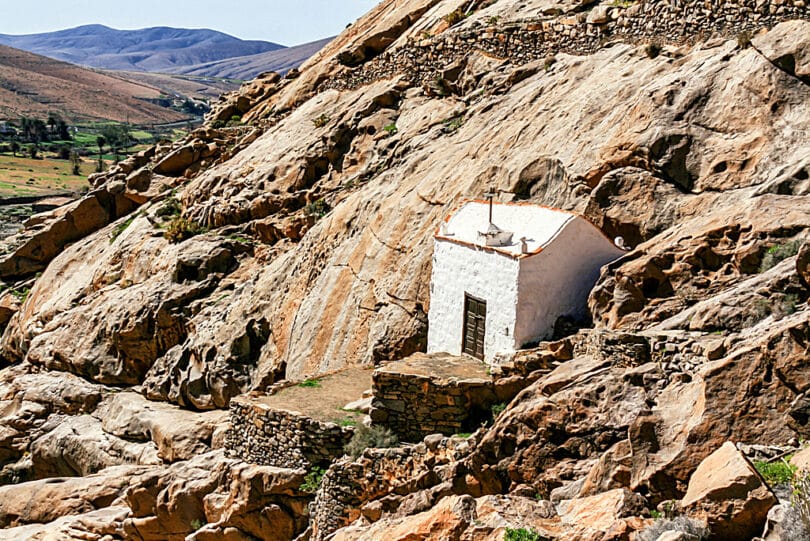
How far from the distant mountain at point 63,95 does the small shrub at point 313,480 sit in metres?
140

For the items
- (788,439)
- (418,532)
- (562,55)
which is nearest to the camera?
(788,439)

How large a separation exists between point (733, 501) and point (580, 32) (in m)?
13.8

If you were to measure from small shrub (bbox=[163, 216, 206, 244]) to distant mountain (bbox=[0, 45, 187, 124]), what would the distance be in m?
127

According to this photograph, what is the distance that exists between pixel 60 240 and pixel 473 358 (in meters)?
20.4

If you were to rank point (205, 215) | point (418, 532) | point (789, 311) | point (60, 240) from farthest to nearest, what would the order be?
point (60, 240) < point (205, 215) < point (789, 311) < point (418, 532)

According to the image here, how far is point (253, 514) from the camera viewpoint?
44.7 ft

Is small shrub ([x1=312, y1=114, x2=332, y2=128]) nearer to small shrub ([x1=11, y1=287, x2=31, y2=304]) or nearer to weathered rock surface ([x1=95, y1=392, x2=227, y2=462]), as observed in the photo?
weathered rock surface ([x1=95, y1=392, x2=227, y2=462])

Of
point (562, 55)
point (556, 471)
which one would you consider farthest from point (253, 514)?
point (562, 55)

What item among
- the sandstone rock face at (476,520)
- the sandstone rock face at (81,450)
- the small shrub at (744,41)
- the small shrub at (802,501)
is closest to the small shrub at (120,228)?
the sandstone rock face at (81,450)

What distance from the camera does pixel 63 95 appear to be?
538 ft

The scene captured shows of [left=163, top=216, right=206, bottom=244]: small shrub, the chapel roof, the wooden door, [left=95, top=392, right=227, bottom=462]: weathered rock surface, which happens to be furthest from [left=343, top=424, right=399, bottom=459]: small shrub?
[left=163, top=216, right=206, bottom=244]: small shrub

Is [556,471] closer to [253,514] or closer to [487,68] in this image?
[253,514]

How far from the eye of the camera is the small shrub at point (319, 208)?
71.0ft

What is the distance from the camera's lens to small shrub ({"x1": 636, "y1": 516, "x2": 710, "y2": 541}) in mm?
7555
